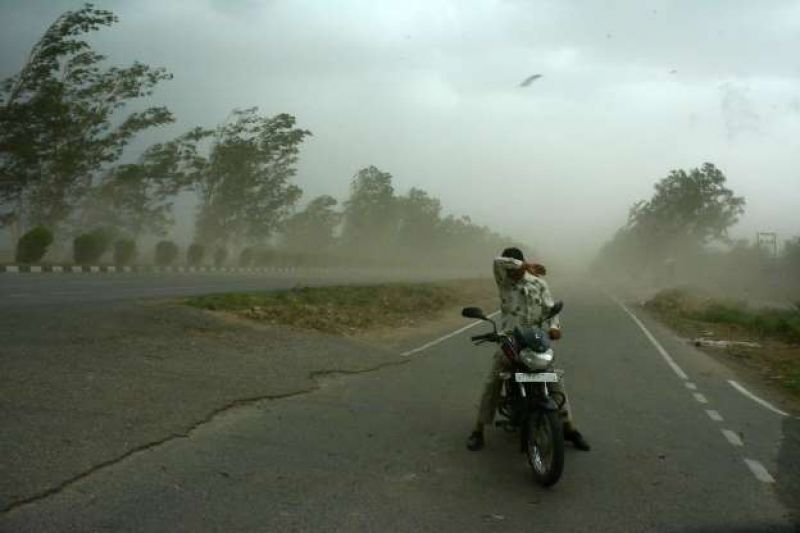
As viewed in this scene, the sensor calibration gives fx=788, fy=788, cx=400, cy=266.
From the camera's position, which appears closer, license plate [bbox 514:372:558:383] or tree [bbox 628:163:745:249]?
license plate [bbox 514:372:558:383]

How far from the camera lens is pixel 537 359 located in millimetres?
6156

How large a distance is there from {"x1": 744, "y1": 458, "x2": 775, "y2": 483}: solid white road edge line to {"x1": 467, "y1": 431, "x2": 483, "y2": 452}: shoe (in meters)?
2.25

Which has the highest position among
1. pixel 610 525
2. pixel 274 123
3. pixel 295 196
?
pixel 274 123

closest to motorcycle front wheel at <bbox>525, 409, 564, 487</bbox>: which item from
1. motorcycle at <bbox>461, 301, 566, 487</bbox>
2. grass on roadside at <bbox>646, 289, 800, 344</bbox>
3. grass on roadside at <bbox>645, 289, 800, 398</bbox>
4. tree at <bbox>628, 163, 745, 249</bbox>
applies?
motorcycle at <bbox>461, 301, 566, 487</bbox>

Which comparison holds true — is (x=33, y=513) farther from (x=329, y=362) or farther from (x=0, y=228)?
(x=0, y=228)

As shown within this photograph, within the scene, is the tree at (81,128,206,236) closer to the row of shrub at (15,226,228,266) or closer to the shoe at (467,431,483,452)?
the row of shrub at (15,226,228,266)

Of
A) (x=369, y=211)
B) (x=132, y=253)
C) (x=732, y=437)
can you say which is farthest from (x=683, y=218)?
(x=732, y=437)

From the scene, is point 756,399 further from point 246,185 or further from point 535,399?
point 246,185

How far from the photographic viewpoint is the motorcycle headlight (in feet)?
20.2

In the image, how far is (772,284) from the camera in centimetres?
6419

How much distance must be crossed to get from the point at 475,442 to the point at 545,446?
3.79ft

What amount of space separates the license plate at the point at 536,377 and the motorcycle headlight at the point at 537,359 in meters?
0.06

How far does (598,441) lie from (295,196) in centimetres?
6101

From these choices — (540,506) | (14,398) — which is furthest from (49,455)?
(540,506)
